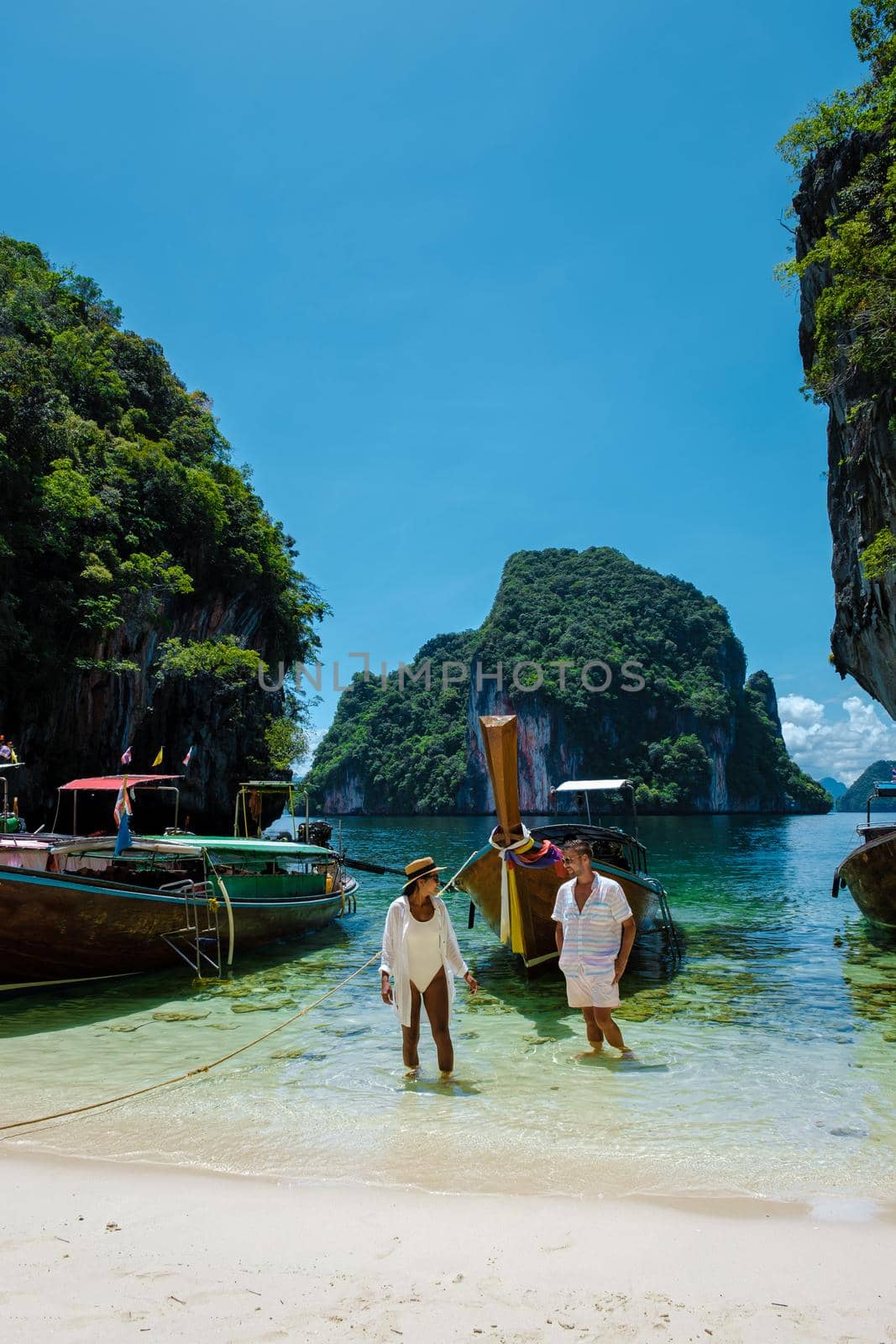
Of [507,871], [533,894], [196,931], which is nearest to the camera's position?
[507,871]

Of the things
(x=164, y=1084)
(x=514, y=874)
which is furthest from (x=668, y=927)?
(x=164, y=1084)

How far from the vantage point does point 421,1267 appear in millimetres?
2934

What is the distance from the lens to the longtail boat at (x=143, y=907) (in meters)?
7.84

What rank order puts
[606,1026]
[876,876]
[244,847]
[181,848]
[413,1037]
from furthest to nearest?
[876,876] → [244,847] → [181,848] → [606,1026] → [413,1037]

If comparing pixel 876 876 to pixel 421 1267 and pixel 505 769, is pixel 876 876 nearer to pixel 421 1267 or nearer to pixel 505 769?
pixel 505 769

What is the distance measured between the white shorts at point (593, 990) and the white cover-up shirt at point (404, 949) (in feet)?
2.98

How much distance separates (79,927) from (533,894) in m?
4.86

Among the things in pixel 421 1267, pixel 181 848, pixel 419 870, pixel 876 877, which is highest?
pixel 419 870

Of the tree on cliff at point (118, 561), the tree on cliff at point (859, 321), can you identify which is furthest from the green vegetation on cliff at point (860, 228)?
the tree on cliff at point (118, 561)

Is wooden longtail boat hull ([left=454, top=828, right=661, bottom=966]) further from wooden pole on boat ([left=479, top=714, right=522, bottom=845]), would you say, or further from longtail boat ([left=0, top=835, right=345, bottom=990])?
longtail boat ([left=0, top=835, right=345, bottom=990])

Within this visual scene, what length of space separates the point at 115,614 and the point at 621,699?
7010cm

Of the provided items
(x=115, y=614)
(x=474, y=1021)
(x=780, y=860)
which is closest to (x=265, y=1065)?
(x=474, y=1021)

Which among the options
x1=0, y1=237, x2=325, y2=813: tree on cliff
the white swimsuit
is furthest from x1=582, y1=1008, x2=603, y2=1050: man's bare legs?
x1=0, y1=237, x2=325, y2=813: tree on cliff

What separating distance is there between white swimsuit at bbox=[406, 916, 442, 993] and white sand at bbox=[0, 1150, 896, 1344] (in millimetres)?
1461
